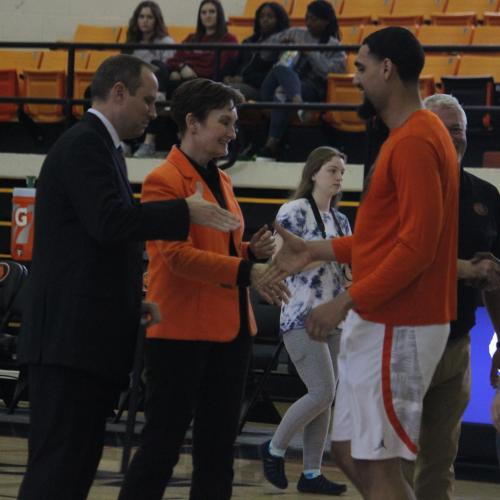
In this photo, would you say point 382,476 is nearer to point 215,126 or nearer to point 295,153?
point 215,126

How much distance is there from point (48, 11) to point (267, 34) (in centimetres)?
359

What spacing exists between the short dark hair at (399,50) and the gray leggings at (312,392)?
2442mm

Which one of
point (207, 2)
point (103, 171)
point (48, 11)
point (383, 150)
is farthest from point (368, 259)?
point (48, 11)

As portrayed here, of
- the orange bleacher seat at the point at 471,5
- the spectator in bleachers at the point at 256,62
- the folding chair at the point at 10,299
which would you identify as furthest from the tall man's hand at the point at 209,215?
the orange bleacher seat at the point at 471,5

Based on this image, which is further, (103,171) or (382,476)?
(103,171)

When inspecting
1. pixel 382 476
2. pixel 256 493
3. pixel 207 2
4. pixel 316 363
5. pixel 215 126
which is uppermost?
pixel 207 2

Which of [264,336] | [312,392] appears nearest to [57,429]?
[312,392]

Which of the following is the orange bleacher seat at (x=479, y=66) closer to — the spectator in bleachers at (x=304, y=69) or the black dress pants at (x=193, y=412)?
the spectator in bleachers at (x=304, y=69)

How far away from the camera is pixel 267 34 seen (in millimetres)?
9430

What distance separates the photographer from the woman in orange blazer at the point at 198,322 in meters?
3.62

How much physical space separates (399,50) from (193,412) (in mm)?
1360

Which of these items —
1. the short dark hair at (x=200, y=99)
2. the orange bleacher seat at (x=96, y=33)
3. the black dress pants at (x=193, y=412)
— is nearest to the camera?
the black dress pants at (x=193, y=412)

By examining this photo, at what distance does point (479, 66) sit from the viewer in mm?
9500

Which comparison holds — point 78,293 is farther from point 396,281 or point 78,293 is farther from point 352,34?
point 352,34
